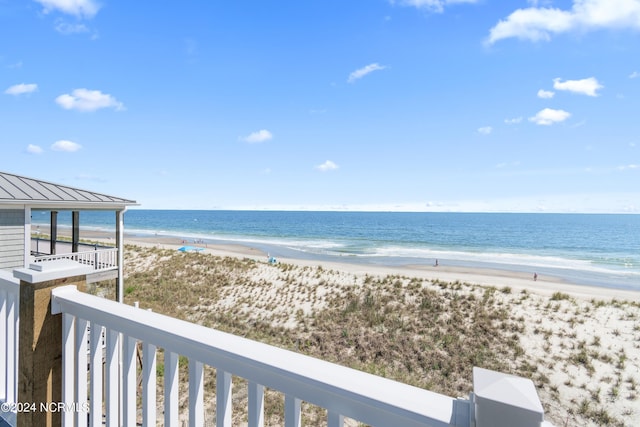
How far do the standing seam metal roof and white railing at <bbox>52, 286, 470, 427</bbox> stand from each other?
7.11 m

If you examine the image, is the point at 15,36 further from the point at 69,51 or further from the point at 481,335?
the point at 481,335

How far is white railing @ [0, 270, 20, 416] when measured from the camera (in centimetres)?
185

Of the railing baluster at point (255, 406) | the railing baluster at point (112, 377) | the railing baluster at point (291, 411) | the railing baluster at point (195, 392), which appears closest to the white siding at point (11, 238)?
the railing baluster at point (112, 377)

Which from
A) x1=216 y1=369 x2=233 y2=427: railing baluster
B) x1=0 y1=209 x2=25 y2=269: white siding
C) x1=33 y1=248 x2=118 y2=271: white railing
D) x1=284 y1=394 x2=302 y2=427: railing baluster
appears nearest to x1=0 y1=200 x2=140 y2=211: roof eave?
x1=0 y1=209 x2=25 y2=269: white siding

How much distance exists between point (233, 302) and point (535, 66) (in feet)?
53.0

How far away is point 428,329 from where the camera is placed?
9430 mm

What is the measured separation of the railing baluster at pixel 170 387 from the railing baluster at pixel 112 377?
0.35m

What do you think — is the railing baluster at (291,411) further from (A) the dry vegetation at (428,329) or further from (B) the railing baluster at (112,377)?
(A) the dry vegetation at (428,329)

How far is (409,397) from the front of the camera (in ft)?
2.36

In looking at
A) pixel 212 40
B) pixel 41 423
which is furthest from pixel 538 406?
pixel 212 40

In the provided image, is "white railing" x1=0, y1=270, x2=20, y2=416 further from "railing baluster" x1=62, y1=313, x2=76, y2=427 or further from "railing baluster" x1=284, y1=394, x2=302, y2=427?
"railing baluster" x1=284, y1=394, x2=302, y2=427

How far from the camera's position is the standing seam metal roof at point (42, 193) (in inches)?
264

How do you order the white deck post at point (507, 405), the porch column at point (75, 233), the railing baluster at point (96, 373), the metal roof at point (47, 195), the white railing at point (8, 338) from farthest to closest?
Result: the porch column at point (75, 233)
the metal roof at point (47, 195)
the white railing at point (8, 338)
the railing baluster at point (96, 373)
the white deck post at point (507, 405)

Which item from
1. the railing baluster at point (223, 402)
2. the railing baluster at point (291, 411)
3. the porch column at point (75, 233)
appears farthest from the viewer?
the porch column at point (75, 233)
